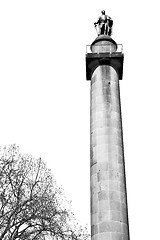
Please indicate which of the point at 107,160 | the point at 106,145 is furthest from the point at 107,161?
the point at 106,145

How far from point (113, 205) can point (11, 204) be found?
984 cm

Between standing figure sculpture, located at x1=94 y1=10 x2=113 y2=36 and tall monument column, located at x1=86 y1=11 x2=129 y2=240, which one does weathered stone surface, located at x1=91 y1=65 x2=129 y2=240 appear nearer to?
tall monument column, located at x1=86 y1=11 x2=129 y2=240

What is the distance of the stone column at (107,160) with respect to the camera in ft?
52.3

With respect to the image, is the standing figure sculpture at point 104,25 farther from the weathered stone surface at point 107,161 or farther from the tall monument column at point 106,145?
the weathered stone surface at point 107,161

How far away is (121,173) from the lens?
1722 cm

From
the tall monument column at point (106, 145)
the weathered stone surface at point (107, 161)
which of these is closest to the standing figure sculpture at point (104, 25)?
the tall monument column at point (106, 145)

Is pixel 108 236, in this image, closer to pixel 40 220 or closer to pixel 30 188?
pixel 40 220

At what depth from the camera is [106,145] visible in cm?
1778

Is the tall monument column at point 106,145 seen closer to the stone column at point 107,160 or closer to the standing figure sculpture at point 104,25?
the stone column at point 107,160

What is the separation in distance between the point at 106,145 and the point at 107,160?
783 mm

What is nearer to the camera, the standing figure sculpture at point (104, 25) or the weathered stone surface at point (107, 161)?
the weathered stone surface at point (107, 161)

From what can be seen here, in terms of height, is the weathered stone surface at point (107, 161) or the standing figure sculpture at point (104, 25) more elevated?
the standing figure sculpture at point (104, 25)

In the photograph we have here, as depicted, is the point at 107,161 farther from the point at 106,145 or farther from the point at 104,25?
the point at 104,25

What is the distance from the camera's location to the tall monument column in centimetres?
1600
